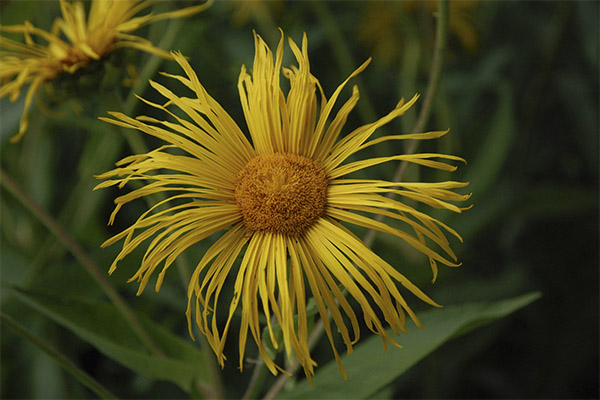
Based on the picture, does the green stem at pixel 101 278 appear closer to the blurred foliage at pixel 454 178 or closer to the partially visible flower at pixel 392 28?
the blurred foliage at pixel 454 178

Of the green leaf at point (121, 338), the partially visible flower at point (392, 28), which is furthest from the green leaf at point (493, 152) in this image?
the green leaf at point (121, 338)

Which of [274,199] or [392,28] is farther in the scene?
[392,28]

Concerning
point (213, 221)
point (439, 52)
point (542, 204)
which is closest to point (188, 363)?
point (213, 221)

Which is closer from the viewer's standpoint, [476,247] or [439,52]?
[439,52]

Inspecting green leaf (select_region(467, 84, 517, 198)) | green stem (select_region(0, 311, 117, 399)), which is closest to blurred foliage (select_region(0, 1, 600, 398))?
green leaf (select_region(467, 84, 517, 198))

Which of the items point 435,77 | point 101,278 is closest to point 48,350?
point 101,278

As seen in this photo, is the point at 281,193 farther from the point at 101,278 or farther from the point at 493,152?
the point at 493,152

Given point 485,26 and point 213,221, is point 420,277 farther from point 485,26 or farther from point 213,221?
point 485,26

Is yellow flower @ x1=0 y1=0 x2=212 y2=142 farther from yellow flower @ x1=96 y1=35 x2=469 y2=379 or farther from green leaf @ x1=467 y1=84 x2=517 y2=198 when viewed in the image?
green leaf @ x1=467 y1=84 x2=517 y2=198
